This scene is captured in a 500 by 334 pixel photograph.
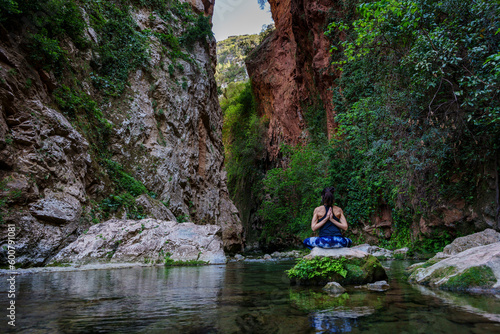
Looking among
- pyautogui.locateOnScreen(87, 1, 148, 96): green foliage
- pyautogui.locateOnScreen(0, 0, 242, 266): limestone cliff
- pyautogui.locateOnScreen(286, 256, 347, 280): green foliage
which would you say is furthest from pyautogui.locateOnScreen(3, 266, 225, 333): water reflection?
pyautogui.locateOnScreen(87, 1, 148, 96): green foliage

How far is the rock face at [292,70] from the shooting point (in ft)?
74.9

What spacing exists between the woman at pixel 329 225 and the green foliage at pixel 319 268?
348 mm

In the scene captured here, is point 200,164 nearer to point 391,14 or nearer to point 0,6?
point 0,6

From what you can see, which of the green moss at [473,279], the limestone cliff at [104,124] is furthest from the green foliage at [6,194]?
the green moss at [473,279]

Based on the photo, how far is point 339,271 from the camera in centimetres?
447

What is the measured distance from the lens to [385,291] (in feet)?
12.3

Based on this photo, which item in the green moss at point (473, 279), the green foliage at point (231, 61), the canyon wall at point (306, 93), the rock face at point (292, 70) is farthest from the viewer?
the green foliage at point (231, 61)

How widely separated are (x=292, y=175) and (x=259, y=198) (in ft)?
34.1

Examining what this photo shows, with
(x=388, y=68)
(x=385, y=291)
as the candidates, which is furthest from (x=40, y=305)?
(x=388, y=68)

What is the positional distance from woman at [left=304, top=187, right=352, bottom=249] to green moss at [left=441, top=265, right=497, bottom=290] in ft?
5.13

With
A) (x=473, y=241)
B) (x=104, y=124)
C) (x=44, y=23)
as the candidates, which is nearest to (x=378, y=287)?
(x=473, y=241)

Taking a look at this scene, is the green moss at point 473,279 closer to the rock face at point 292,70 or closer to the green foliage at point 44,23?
the green foliage at point 44,23

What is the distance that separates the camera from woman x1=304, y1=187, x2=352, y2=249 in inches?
194

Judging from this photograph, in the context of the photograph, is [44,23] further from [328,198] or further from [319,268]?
[319,268]
